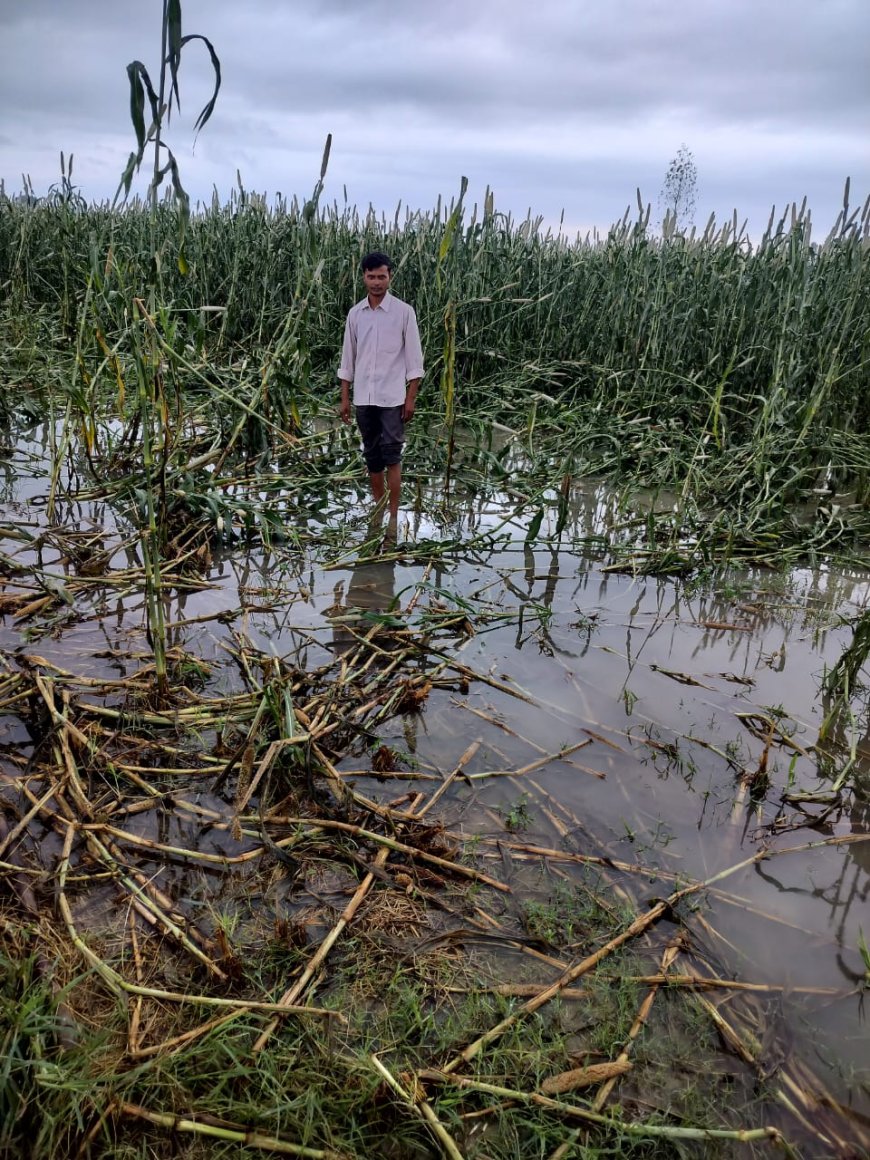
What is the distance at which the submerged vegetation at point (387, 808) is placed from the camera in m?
1.57

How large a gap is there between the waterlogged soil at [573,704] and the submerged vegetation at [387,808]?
2 centimetres

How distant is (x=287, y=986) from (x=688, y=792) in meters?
1.49

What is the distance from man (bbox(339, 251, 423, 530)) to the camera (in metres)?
A: 4.86

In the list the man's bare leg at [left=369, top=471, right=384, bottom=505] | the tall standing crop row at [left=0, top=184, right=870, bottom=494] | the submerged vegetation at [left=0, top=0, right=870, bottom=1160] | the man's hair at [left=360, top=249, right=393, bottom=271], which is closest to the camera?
the submerged vegetation at [left=0, top=0, right=870, bottom=1160]

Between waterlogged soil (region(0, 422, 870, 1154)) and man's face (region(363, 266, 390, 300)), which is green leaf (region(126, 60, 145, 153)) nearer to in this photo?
waterlogged soil (region(0, 422, 870, 1154))

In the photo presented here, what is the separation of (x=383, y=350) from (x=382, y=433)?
52 cm

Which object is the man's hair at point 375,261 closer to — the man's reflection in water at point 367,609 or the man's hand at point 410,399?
the man's hand at point 410,399

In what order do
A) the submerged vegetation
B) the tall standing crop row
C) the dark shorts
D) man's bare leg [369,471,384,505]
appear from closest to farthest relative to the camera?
the submerged vegetation → the dark shorts → man's bare leg [369,471,384,505] → the tall standing crop row

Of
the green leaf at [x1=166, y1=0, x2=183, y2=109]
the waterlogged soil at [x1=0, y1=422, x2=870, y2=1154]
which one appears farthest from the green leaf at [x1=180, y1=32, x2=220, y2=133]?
the waterlogged soil at [x1=0, y1=422, x2=870, y2=1154]

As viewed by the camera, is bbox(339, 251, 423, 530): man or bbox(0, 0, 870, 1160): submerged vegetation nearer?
bbox(0, 0, 870, 1160): submerged vegetation

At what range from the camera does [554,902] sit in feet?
6.94

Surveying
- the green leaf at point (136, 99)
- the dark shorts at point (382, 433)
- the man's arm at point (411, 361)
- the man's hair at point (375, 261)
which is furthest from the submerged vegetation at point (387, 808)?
the man's hair at point (375, 261)

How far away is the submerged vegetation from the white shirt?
316 mm

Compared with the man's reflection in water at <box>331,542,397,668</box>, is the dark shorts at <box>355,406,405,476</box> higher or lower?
higher
